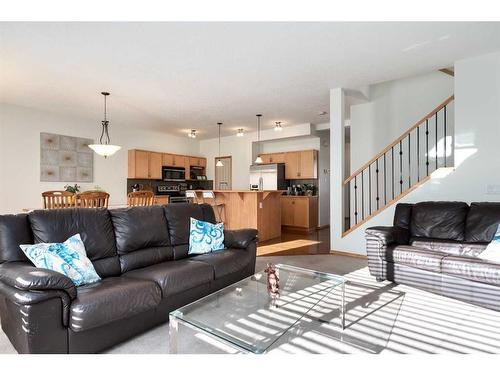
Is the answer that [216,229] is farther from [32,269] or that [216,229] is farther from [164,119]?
[164,119]

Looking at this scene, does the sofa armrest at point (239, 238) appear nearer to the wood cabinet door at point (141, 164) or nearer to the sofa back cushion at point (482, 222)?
the sofa back cushion at point (482, 222)

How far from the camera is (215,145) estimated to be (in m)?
9.23

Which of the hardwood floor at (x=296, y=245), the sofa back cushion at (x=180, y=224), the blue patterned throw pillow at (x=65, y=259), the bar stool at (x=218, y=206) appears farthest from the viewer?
the bar stool at (x=218, y=206)

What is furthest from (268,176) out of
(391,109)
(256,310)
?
(256,310)

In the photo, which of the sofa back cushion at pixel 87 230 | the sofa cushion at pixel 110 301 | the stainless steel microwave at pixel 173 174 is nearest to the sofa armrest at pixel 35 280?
the sofa cushion at pixel 110 301

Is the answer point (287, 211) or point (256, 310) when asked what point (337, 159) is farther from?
point (256, 310)

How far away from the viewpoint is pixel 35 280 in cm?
170

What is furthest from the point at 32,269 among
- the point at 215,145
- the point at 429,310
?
the point at 215,145

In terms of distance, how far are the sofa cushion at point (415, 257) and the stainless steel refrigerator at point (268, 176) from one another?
4721mm

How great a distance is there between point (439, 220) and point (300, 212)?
411 centimetres

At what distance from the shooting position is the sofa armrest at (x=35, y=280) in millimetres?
1691

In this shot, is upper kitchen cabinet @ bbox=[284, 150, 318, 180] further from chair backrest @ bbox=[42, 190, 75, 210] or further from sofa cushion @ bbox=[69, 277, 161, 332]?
sofa cushion @ bbox=[69, 277, 161, 332]
